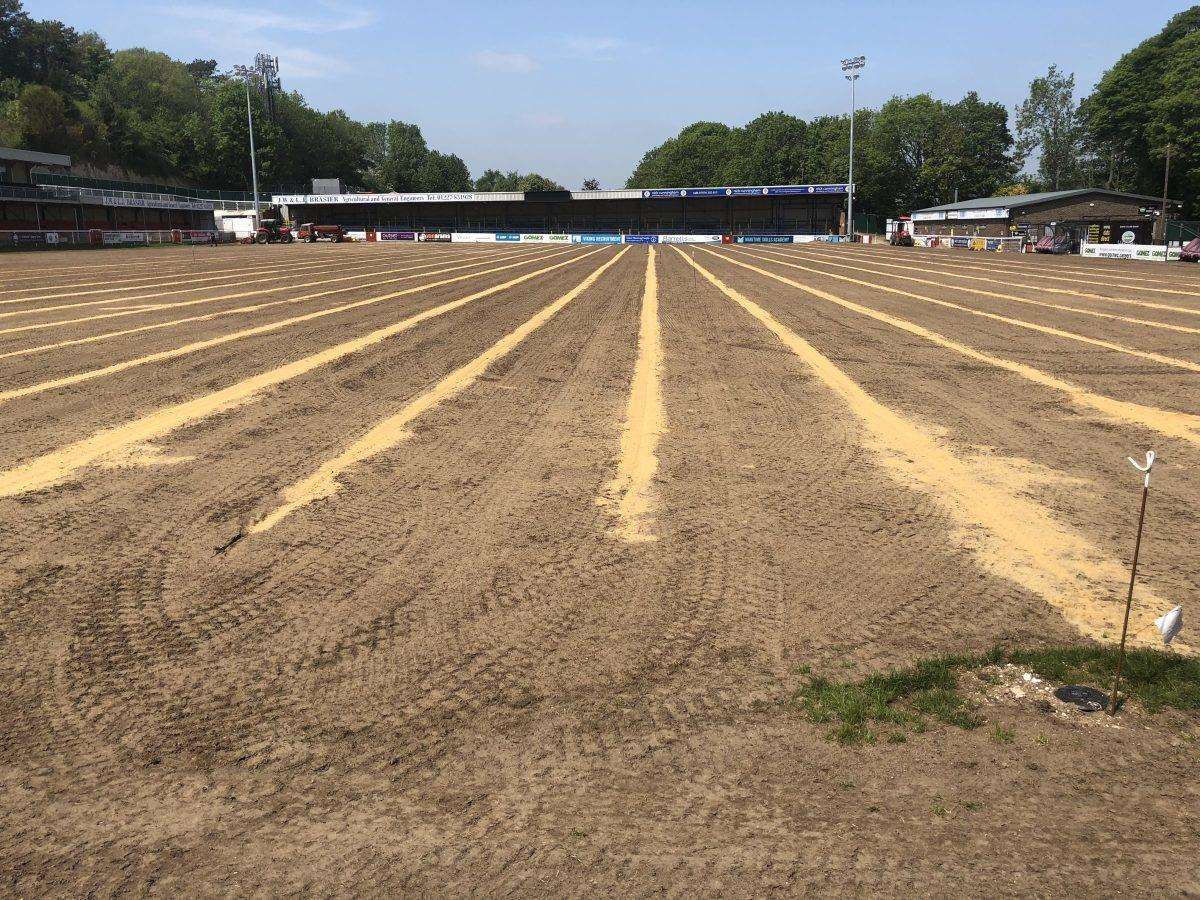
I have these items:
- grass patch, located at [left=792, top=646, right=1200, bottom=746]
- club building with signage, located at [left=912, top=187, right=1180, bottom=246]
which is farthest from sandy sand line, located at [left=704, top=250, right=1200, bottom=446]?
club building with signage, located at [left=912, top=187, right=1180, bottom=246]

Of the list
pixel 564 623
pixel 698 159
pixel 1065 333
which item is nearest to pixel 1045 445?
pixel 564 623

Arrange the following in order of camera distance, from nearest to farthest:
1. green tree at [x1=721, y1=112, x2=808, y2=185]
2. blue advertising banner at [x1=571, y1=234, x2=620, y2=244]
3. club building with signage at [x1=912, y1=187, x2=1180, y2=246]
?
club building with signage at [x1=912, y1=187, x2=1180, y2=246]
blue advertising banner at [x1=571, y1=234, x2=620, y2=244]
green tree at [x1=721, y1=112, x2=808, y2=185]

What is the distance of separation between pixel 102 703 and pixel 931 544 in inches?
164

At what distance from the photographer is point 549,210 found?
3494 inches

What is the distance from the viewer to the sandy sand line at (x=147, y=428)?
18.2 feet

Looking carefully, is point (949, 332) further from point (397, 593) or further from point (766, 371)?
point (397, 593)

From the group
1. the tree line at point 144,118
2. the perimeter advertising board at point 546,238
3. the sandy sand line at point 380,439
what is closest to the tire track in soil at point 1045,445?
the sandy sand line at point 380,439

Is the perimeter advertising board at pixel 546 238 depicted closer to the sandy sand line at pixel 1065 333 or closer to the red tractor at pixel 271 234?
the red tractor at pixel 271 234

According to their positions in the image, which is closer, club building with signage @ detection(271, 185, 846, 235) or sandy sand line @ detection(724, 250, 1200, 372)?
sandy sand line @ detection(724, 250, 1200, 372)

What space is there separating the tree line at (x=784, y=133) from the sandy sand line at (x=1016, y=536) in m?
78.3

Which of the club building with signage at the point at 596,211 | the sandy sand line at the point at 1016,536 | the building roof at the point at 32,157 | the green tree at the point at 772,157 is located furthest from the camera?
the green tree at the point at 772,157

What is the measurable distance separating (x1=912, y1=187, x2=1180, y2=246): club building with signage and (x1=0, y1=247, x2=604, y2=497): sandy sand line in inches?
2240

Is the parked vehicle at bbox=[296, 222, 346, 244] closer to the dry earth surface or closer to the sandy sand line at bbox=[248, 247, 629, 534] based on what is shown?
the sandy sand line at bbox=[248, 247, 629, 534]

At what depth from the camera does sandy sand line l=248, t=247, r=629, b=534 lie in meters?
5.14
